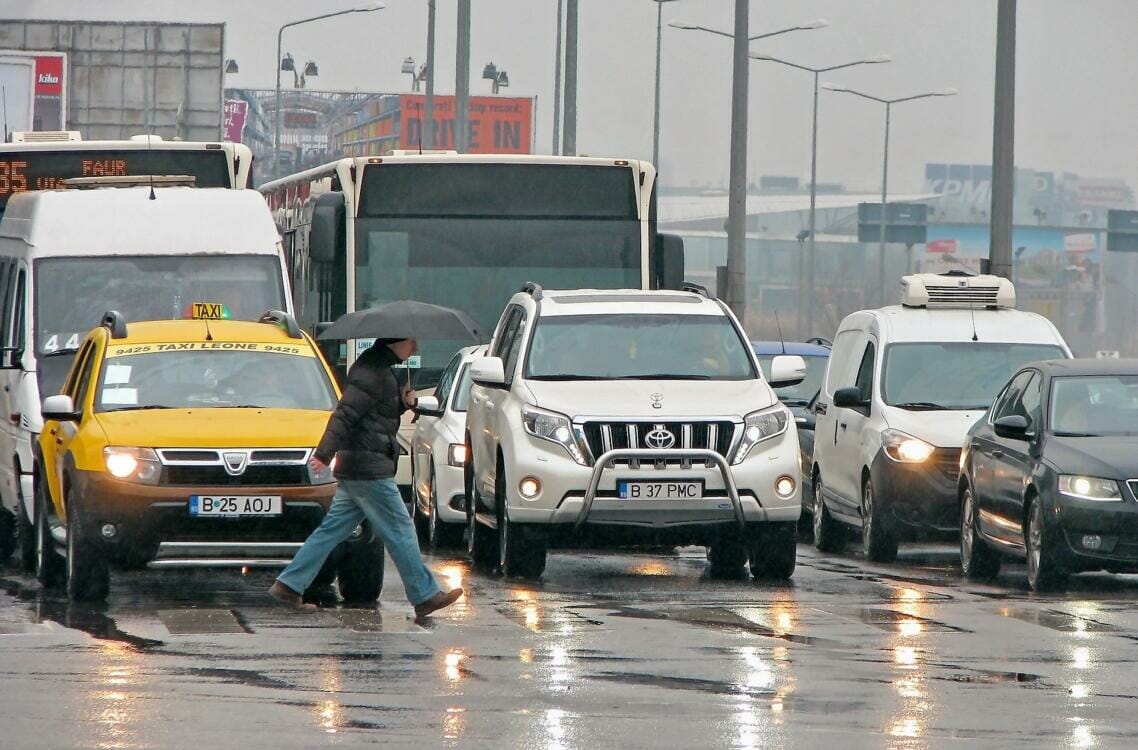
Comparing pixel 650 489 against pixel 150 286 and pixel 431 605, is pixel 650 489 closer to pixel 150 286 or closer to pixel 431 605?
pixel 431 605

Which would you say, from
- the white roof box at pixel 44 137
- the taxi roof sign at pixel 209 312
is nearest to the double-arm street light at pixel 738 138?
the white roof box at pixel 44 137

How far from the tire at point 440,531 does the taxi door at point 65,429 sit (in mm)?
3998

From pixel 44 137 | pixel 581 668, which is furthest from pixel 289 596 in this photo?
pixel 44 137

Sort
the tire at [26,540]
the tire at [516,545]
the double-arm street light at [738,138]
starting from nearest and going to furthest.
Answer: the tire at [516,545] < the tire at [26,540] < the double-arm street light at [738,138]

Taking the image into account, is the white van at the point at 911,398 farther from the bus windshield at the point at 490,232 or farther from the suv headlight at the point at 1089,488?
the suv headlight at the point at 1089,488

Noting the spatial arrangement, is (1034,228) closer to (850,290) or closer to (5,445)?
(850,290)

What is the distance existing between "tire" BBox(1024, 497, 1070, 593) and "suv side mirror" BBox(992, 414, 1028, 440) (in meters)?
0.44

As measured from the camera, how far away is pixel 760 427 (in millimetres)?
15391

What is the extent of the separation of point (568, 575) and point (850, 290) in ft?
315

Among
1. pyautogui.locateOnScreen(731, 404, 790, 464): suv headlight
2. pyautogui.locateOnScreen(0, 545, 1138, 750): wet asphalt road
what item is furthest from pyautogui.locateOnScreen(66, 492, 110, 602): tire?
pyautogui.locateOnScreen(731, 404, 790, 464): suv headlight

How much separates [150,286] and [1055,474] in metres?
6.69

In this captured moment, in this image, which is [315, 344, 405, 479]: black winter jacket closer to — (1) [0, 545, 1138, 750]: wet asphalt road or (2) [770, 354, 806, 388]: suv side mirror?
(1) [0, 545, 1138, 750]: wet asphalt road

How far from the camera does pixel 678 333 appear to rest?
16344 mm

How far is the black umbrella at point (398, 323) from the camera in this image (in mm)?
13438
